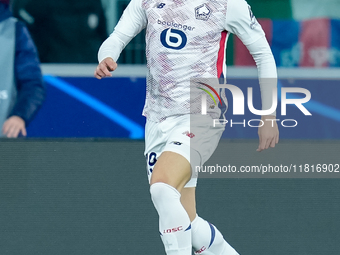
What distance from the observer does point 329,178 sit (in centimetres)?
362

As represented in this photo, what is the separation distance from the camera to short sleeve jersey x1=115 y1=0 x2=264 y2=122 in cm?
263

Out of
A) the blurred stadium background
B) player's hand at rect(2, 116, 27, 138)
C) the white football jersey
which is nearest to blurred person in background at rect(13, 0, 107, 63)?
the blurred stadium background

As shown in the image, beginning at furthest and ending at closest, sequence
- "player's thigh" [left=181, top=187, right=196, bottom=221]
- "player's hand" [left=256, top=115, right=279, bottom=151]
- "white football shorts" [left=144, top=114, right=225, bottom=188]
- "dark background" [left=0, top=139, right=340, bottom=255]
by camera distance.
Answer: "dark background" [left=0, top=139, right=340, bottom=255] → "player's thigh" [left=181, top=187, right=196, bottom=221] → "player's hand" [left=256, top=115, right=279, bottom=151] → "white football shorts" [left=144, top=114, right=225, bottom=188]

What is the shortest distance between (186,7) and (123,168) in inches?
53.3

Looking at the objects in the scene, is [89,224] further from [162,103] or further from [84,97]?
[162,103]

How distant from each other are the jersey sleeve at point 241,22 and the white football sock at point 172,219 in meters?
0.85

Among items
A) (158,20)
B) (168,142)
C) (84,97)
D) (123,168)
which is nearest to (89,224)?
(123,168)

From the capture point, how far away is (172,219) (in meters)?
2.39

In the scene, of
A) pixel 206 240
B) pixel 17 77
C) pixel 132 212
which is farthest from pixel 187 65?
pixel 17 77

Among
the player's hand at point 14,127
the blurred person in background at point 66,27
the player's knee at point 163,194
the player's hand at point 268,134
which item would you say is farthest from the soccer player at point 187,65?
the player's hand at point 14,127

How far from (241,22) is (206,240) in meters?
1.07

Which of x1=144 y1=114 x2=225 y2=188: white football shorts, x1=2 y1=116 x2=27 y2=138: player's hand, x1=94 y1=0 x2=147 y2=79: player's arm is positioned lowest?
x1=2 y1=116 x2=27 y2=138: player's hand

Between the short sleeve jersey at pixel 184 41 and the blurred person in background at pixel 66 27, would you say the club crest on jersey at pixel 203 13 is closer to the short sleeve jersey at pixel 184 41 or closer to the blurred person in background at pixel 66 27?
the short sleeve jersey at pixel 184 41

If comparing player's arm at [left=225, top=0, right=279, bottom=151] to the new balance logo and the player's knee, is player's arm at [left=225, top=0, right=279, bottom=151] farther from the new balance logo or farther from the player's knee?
the player's knee
